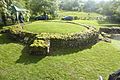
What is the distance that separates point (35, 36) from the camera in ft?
68.4

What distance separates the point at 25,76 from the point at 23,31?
26.6ft

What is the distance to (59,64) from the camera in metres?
16.8

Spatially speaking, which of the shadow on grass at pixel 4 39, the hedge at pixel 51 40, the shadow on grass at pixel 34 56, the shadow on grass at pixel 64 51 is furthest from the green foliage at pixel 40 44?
the shadow on grass at pixel 4 39

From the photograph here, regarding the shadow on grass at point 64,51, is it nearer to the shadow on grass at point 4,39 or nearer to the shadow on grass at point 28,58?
the shadow on grass at point 28,58

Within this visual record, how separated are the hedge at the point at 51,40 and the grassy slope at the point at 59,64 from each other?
0.83 m

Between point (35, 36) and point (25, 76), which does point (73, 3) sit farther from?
point (25, 76)

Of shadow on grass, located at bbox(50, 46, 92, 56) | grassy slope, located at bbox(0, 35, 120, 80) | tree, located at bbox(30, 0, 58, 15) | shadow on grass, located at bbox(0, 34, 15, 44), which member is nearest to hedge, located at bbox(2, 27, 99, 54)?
shadow on grass, located at bbox(50, 46, 92, 56)

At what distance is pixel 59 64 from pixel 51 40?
365cm

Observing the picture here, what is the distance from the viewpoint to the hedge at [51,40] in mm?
18172

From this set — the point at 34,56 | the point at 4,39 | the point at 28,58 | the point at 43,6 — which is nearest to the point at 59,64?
the point at 34,56

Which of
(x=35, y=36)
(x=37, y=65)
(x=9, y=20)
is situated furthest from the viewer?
(x=9, y=20)

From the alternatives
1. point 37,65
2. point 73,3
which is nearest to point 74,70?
point 37,65

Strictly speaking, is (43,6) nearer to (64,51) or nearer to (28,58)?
(64,51)

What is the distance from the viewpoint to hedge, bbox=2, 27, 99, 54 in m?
18.2
